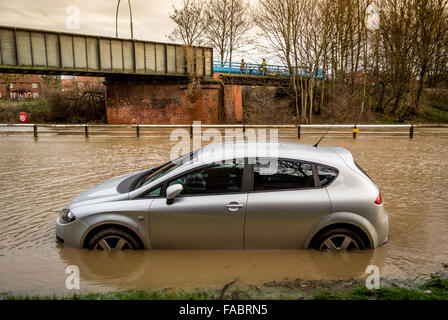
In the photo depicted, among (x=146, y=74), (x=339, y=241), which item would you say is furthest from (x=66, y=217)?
(x=146, y=74)

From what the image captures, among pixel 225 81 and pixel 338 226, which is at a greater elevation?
pixel 225 81

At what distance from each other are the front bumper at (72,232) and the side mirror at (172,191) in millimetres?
1171

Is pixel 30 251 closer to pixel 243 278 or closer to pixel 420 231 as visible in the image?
pixel 243 278

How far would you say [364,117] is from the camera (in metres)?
33.2

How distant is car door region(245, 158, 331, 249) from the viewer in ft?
14.5

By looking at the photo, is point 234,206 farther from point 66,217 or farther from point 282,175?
point 66,217

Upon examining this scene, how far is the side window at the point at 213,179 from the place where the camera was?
4.58 metres

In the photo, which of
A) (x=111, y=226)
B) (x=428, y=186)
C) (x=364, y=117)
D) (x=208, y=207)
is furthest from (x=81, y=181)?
(x=364, y=117)

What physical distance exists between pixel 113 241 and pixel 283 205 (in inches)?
87.5

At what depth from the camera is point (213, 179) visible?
4.61 m

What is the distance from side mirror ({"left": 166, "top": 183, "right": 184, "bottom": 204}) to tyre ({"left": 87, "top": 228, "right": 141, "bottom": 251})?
0.73 m

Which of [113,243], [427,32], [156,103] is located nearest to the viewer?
[113,243]

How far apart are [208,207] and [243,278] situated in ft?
3.07

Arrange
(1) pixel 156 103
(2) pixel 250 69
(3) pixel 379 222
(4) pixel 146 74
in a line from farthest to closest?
(2) pixel 250 69 → (1) pixel 156 103 → (4) pixel 146 74 → (3) pixel 379 222
